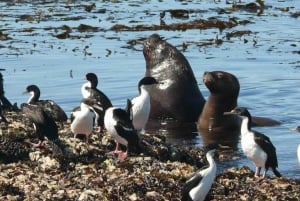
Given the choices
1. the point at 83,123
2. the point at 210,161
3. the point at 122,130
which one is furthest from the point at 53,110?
the point at 210,161

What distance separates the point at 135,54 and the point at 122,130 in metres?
15.2

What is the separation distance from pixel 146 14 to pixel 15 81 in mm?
15123

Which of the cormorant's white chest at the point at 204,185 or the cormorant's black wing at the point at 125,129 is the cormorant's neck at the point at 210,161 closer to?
the cormorant's white chest at the point at 204,185

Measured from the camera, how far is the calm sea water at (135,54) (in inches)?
851

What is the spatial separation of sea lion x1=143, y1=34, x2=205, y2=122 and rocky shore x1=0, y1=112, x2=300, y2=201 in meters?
5.89

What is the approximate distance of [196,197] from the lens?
11711mm

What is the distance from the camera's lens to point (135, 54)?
2897 cm

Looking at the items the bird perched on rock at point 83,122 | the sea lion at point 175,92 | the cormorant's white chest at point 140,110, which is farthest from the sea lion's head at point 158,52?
the bird perched on rock at point 83,122

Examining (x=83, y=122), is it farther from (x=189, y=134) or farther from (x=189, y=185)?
(x=189, y=134)

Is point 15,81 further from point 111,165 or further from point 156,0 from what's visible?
point 156,0

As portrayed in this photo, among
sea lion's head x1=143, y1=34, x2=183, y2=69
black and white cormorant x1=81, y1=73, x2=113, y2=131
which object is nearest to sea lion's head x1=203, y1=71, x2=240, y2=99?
sea lion's head x1=143, y1=34, x2=183, y2=69

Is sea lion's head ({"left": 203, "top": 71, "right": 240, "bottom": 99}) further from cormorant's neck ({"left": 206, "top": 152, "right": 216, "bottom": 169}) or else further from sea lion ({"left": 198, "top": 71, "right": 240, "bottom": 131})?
cormorant's neck ({"left": 206, "top": 152, "right": 216, "bottom": 169})

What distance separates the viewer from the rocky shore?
12.0 meters

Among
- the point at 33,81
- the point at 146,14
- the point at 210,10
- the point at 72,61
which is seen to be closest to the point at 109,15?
the point at 146,14
